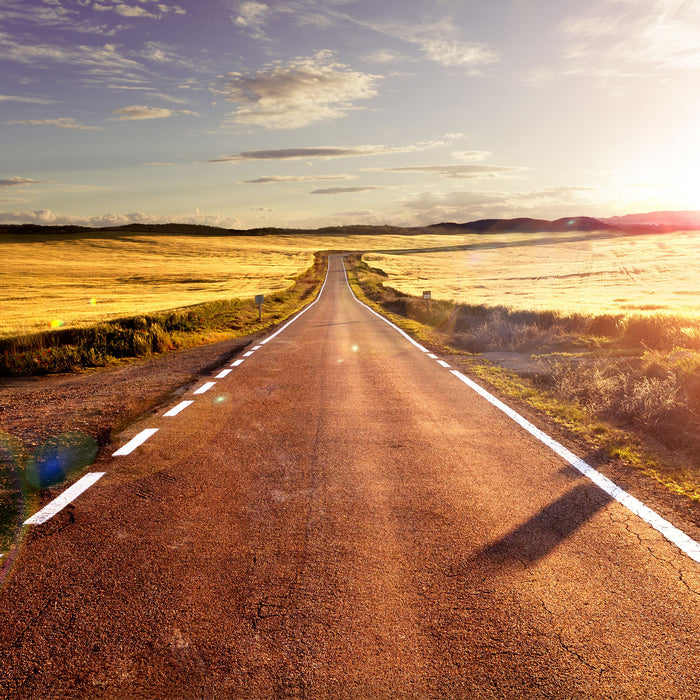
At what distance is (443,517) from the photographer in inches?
174

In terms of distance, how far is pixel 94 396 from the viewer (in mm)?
9086

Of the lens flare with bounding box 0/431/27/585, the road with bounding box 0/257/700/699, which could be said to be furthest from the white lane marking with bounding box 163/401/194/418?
the lens flare with bounding box 0/431/27/585

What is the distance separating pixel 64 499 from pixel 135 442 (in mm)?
1655

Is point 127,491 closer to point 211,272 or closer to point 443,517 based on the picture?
point 443,517

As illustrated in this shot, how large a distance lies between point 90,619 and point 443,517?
255 cm

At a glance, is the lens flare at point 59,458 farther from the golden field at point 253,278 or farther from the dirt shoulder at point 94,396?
the golden field at point 253,278

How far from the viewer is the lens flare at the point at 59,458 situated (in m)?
5.36

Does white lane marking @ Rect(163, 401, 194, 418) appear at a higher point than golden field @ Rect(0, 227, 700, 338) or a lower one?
higher

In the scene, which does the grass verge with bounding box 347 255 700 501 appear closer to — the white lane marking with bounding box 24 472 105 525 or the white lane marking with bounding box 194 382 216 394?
the white lane marking with bounding box 194 382 216 394

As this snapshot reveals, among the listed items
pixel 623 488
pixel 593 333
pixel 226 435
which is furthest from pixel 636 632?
pixel 593 333

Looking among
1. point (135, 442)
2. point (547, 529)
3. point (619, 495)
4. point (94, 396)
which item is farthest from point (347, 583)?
point (94, 396)

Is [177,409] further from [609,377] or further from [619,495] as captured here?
[609,377]

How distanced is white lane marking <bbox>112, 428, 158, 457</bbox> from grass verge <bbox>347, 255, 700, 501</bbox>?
5.10 m

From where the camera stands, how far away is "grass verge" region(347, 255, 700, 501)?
6223 millimetres
